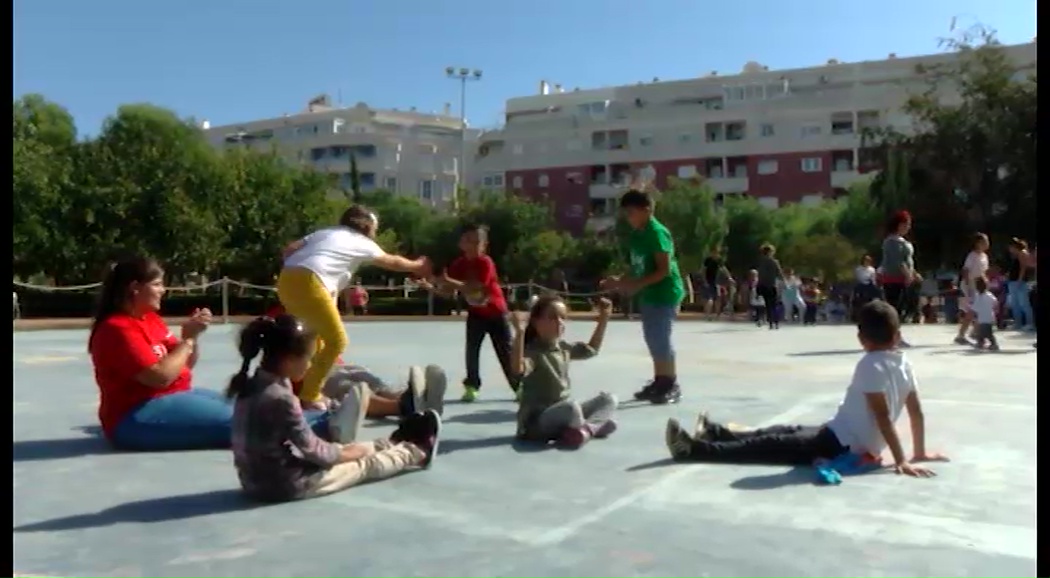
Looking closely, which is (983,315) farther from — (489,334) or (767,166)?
(767,166)

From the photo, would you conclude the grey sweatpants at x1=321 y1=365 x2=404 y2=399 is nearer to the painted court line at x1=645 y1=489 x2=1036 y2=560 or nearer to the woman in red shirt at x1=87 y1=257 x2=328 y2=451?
the woman in red shirt at x1=87 y1=257 x2=328 y2=451

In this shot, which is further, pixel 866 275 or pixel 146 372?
pixel 866 275

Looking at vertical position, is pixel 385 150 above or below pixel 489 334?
above

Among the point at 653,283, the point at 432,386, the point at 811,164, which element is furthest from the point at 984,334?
the point at 811,164

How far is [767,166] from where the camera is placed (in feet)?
233

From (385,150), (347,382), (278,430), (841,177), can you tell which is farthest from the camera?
(385,150)

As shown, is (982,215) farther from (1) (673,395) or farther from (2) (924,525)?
(2) (924,525)

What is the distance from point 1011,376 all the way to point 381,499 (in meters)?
6.39

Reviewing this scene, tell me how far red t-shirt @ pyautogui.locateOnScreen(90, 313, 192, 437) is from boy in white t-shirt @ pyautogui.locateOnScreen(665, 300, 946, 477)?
2.37 m

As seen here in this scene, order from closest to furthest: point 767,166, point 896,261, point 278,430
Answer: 1. point 278,430
2. point 896,261
3. point 767,166

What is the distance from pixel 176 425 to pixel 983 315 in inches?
369

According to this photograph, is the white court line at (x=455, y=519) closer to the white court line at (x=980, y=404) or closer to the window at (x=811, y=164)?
the white court line at (x=980, y=404)

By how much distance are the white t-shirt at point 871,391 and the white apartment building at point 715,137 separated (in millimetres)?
60042
